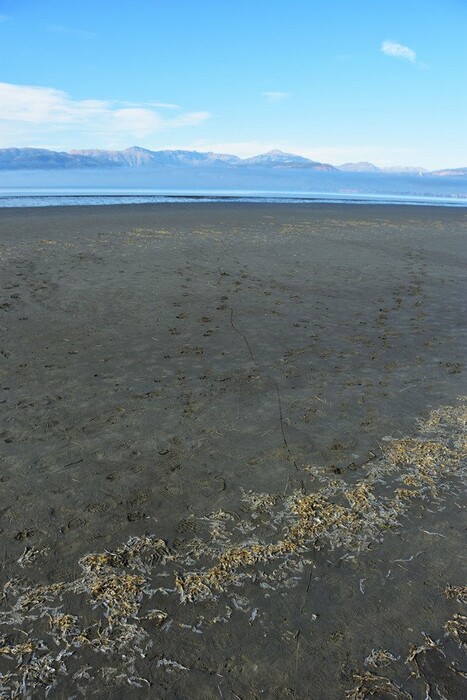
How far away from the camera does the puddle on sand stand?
313cm

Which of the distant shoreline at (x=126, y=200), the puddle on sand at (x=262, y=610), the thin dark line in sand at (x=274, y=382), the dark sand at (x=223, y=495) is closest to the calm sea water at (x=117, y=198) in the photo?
the distant shoreline at (x=126, y=200)

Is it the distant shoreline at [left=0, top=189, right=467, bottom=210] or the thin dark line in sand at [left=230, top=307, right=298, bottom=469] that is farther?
the distant shoreline at [left=0, top=189, right=467, bottom=210]

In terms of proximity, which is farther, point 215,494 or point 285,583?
point 215,494

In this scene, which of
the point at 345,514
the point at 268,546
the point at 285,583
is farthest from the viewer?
the point at 345,514

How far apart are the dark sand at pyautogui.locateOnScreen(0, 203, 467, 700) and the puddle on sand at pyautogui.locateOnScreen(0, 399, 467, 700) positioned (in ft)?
0.04

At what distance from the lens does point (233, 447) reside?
19.0 ft

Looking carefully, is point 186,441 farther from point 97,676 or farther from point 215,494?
point 97,676

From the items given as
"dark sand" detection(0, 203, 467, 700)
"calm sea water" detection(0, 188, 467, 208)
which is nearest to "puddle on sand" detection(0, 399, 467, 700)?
"dark sand" detection(0, 203, 467, 700)

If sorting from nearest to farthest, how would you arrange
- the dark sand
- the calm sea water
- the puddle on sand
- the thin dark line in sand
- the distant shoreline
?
the puddle on sand → the dark sand → the thin dark line in sand → the distant shoreline → the calm sea water

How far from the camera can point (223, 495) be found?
492 cm

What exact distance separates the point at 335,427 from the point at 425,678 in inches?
131

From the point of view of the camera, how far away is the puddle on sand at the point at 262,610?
3135 mm

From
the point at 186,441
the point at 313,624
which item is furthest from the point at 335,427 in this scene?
the point at 313,624

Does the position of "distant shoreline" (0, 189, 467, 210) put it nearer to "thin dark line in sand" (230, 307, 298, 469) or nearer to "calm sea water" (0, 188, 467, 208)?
"calm sea water" (0, 188, 467, 208)
